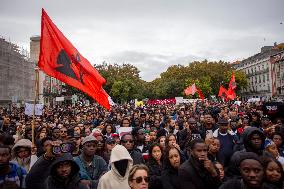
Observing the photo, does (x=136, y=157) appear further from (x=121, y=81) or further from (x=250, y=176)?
(x=121, y=81)

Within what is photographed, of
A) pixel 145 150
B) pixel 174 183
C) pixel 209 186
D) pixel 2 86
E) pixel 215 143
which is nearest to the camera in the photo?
pixel 209 186

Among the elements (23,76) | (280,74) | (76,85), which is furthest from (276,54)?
(76,85)

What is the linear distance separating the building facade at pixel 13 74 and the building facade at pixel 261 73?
46.8 m

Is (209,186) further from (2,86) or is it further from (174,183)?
(2,86)

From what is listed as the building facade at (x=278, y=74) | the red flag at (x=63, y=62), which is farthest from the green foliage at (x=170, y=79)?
the red flag at (x=63, y=62)

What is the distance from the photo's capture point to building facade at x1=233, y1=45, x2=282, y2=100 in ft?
239

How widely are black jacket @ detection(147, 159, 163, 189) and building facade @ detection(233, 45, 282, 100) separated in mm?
66261

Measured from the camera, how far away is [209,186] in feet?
13.7

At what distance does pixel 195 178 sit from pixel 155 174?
1.21m

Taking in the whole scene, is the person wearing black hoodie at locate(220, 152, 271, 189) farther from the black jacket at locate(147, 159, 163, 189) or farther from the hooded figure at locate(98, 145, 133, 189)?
the black jacket at locate(147, 159, 163, 189)

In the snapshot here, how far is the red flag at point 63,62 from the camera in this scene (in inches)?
309

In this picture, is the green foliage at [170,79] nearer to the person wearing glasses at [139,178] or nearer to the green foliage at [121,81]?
the green foliage at [121,81]

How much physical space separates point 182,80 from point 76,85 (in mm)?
65807

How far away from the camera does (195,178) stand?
4.10 m
